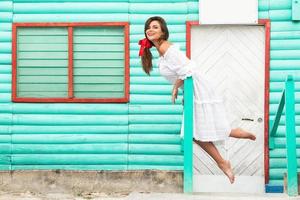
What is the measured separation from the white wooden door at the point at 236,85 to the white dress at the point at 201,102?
3.37 meters

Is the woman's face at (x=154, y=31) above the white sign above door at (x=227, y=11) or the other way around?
the other way around

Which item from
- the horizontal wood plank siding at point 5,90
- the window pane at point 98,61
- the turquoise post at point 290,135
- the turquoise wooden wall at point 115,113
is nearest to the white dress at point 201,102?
the turquoise post at point 290,135

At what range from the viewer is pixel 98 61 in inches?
424

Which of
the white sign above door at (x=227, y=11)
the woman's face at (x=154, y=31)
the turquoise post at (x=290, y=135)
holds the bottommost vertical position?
the turquoise post at (x=290, y=135)

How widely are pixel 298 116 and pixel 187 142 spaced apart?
3769mm

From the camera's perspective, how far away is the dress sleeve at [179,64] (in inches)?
280


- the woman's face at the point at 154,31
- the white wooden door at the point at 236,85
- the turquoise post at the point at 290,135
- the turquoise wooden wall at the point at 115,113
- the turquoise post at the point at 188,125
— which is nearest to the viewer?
the turquoise post at the point at 188,125

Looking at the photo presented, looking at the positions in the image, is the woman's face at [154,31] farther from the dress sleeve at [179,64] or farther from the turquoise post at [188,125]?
the turquoise post at [188,125]

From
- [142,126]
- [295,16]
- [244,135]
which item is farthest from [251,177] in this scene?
[244,135]

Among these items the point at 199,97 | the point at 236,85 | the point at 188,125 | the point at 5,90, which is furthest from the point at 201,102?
the point at 5,90

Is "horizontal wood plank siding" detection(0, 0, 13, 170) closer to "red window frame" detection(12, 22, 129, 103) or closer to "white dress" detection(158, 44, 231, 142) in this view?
"red window frame" detection(12, 22, 129, 103)

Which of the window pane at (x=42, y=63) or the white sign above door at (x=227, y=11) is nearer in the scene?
the white sign above door at (x=227, y=11)

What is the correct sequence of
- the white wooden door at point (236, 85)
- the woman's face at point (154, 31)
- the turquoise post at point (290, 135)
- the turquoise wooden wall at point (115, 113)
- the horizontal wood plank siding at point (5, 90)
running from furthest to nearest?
the horizontal wood plank siding at point (5, 90), the white wooden door at point (236, 85), the turquoise wooden wall at point (115, 113), the turquoise post at point (290, 135), the woman's face at point (154, 31)

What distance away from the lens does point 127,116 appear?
1058 centimetres
